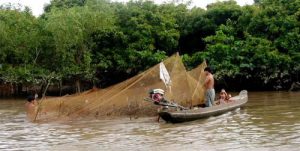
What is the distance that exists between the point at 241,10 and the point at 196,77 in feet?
45.1

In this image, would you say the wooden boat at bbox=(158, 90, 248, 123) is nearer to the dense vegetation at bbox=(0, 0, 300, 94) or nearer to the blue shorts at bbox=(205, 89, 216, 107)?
the blue shorts at bbox=(205, 89, 216, 107)

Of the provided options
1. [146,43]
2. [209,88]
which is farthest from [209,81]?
[146,43]

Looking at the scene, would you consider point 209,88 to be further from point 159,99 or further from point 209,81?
point 159,99

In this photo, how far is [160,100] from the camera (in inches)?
575

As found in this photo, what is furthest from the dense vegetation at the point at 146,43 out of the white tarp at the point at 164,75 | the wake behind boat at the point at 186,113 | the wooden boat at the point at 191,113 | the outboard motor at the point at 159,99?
the outboard motor at the point at 159,99

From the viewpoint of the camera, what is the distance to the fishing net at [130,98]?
1516 centimetres

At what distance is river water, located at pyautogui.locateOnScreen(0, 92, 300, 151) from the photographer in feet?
35.4

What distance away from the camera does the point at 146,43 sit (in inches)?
1163

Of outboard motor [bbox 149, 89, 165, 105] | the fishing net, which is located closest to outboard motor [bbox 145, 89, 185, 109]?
outboard motor [bbox 149, 89, 165, 105]

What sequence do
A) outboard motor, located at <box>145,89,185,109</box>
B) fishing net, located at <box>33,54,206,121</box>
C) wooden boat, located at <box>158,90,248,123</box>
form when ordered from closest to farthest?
1. wooden boat, located at <box>158,90,248,123</box>
2. outboard motor, located at <box>145,89,185,109</box>
3. fishing net, located at <box>33,54,206,121</box>

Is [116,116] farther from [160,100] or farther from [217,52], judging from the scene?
[217,52]

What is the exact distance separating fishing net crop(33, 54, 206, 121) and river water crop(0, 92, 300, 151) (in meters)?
0.31

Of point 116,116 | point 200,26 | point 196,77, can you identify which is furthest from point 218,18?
point 116,116

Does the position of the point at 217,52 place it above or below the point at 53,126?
above
